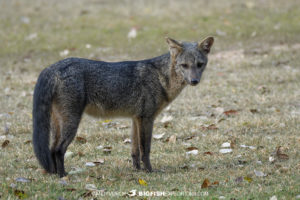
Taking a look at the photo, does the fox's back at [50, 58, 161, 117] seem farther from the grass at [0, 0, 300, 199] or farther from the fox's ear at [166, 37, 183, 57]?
the grass at [0, 0, 300, 199]

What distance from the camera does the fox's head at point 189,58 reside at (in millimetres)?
5508

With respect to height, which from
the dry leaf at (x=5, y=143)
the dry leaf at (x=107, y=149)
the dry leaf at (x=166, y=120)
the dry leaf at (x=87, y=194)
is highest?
the dry leaf at (x=87, y=194)

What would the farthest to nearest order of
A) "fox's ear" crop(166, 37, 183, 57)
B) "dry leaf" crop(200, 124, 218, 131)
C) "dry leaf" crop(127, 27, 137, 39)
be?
1. "dry leaf" crop(127, 27, 137, 39)
2. "dry leaf" crop(200, 124, 218, 131)
3. "fox's ear" crop(166, 37, 183, 57)

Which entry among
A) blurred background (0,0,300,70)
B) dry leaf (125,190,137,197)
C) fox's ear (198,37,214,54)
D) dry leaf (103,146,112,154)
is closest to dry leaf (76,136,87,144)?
dry leaf (103,146,112,154)

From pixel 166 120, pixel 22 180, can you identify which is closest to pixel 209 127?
pixel 166 120

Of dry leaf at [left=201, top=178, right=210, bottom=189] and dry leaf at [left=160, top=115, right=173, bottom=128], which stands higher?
dry leaf at [left=201, top=178, right=210, bottom=189]

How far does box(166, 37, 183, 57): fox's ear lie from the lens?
220 inches

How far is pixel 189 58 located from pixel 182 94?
3.77 m

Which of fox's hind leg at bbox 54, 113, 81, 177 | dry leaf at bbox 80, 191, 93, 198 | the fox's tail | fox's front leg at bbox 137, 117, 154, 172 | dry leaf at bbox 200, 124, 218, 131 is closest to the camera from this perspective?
dry leaf at bbox 80, 191, 93, 198

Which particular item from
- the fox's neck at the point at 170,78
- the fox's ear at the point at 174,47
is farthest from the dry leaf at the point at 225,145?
the fox's ear at the point at 174,47

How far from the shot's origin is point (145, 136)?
5.51 metres

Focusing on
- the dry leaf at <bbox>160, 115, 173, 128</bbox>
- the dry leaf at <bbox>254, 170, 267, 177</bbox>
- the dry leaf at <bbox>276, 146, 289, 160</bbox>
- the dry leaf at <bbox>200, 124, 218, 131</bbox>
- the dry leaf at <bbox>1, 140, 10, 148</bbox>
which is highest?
the dry leaf at <bbox>254, 170, 267, 177</bbox>

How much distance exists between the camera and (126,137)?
22.0ft

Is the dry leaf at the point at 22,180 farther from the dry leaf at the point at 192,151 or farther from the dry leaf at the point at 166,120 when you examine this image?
the dry leaf at the point at 166,120
